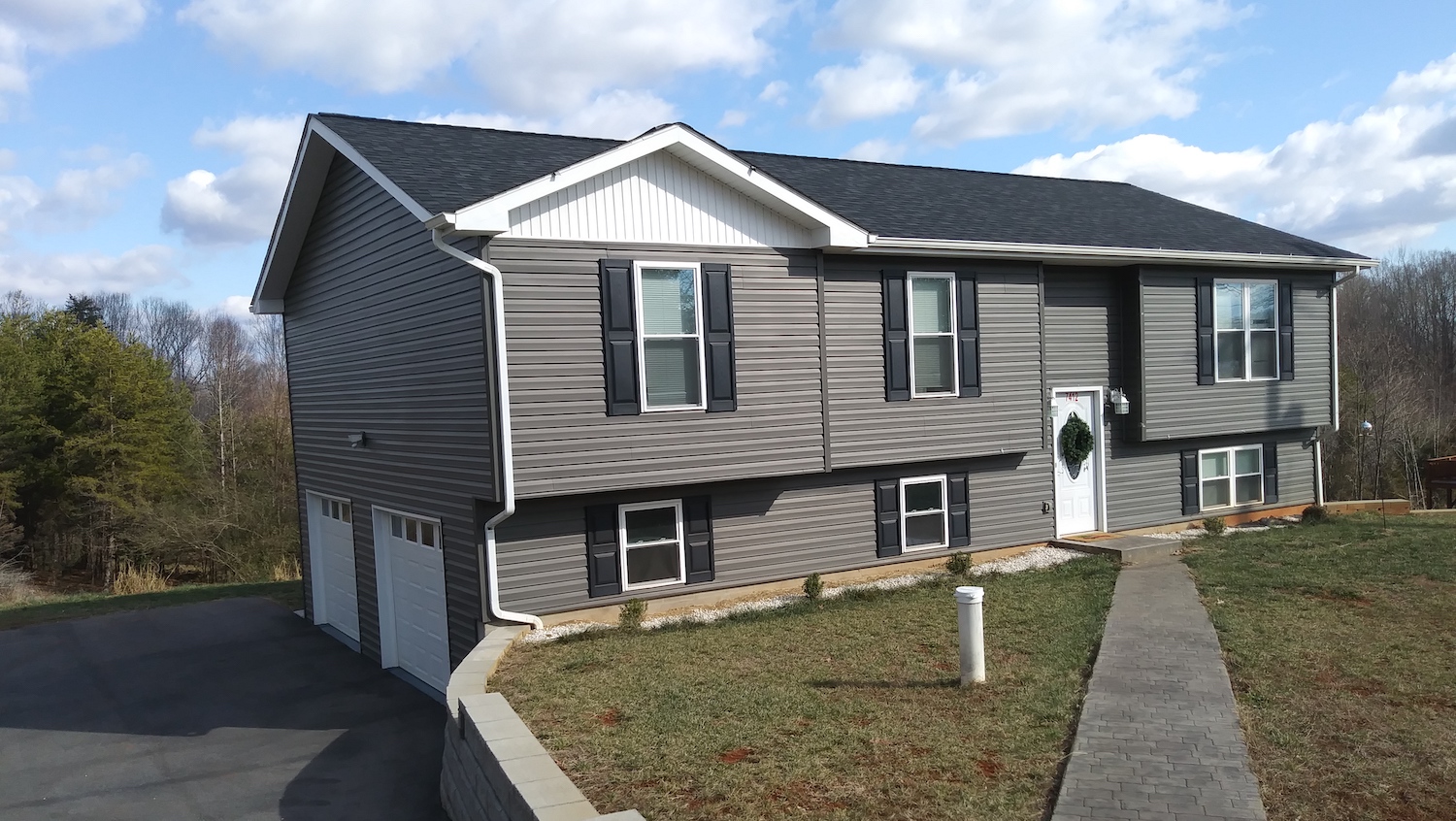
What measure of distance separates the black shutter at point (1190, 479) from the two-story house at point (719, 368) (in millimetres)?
62

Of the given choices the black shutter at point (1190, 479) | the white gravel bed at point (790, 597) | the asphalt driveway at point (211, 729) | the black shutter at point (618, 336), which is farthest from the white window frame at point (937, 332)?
the asphalt driveway at point (211, 729)

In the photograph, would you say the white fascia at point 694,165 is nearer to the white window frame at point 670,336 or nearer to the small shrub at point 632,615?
the white window frame at point 670,336

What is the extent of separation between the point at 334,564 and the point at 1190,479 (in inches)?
546

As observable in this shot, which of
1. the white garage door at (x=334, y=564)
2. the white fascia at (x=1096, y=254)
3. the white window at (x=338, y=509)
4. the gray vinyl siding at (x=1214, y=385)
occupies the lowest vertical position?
the white garage door at (x=334, y=564)

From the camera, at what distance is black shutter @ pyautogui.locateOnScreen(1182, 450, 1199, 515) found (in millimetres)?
15336

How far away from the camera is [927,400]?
40.4 feet

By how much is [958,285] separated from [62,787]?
1122 cm

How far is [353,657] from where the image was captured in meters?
13.4

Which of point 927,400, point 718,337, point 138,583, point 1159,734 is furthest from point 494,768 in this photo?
point 138,583

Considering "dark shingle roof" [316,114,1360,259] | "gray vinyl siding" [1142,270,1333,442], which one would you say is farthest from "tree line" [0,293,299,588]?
"gray vinyl siding" [1142,270,1333,442]

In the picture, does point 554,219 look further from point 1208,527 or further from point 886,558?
point 1208,527

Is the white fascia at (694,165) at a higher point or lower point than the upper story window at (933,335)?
higher

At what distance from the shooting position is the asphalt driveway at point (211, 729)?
8406 mm

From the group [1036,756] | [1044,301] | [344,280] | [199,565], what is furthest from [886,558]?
[199,565]
